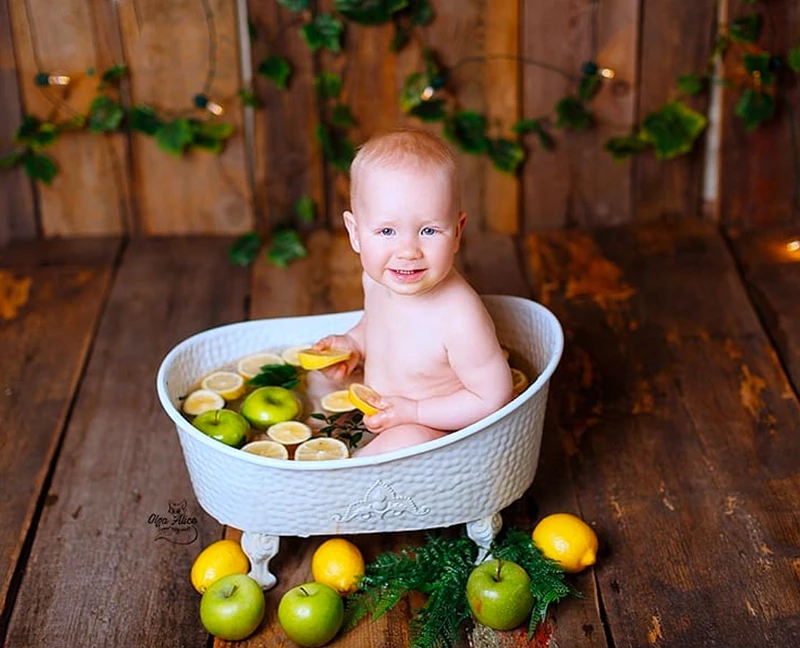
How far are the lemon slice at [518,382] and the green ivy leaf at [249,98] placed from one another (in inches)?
36.9

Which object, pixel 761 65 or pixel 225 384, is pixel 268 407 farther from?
pixel 761 65

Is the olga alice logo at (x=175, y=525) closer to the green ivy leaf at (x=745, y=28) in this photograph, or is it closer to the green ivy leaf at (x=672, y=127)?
the green ivy leaf at (x=672, y=127)

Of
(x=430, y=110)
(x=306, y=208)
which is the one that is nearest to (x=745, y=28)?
(x=430, y=110)

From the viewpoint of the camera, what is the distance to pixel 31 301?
93.3 inches

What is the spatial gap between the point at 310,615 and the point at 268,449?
240mm

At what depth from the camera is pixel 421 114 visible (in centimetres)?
245

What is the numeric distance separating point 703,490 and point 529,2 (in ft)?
3.55

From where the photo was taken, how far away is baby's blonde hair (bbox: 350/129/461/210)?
149 centimetres

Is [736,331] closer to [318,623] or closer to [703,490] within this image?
[703,490]

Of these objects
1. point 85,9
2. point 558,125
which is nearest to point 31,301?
point 85,9

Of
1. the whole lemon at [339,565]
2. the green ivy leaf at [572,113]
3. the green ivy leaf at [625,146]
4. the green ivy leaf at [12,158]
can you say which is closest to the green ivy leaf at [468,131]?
the green ivy leaf at [572,113]

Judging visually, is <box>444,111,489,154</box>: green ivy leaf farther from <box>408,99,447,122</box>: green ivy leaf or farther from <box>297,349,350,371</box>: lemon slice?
<box>297,349,350,371</box>: lemon slice

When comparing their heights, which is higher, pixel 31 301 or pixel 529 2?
pixel 529 2

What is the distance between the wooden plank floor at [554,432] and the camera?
158 centimetres
